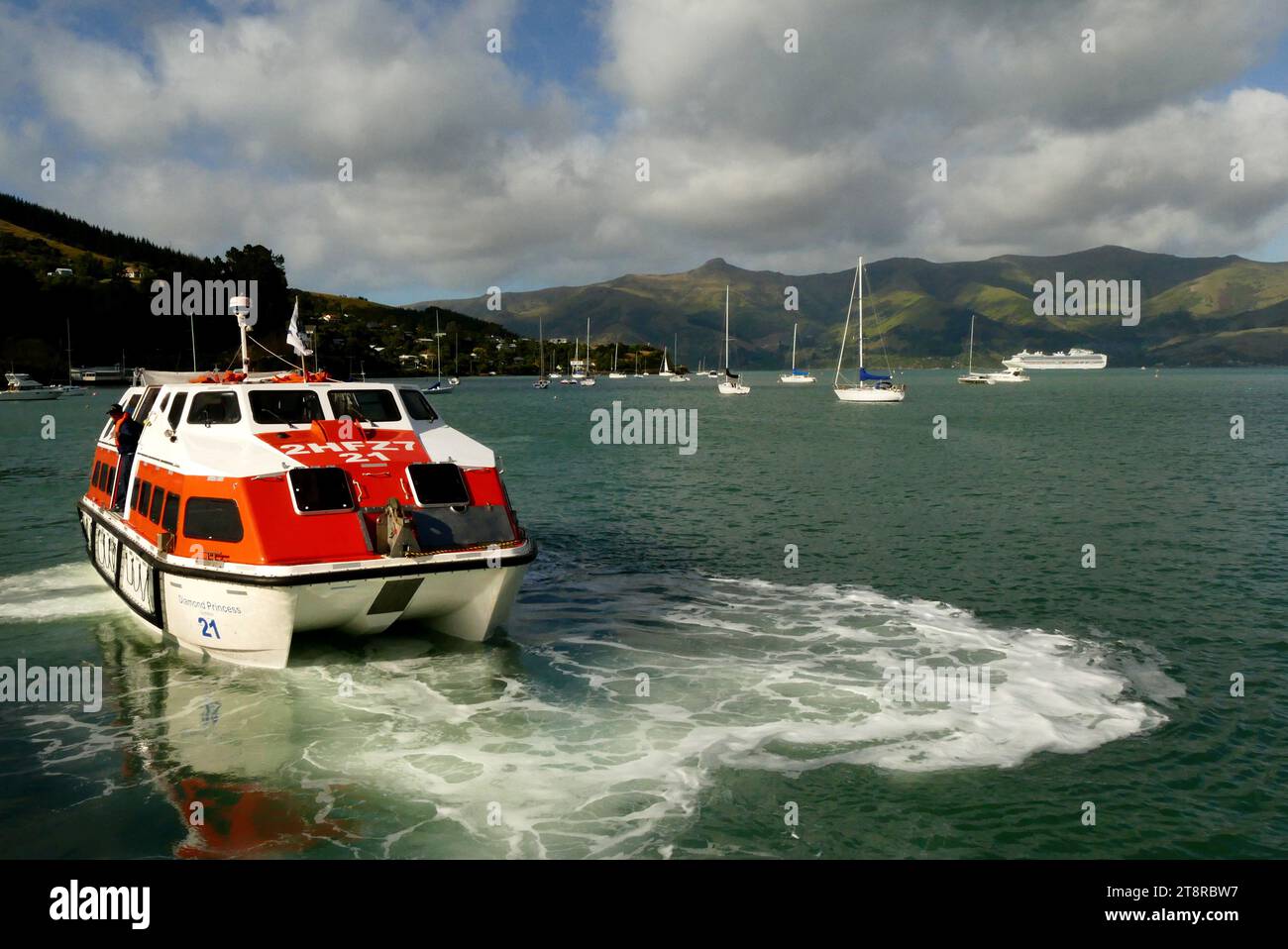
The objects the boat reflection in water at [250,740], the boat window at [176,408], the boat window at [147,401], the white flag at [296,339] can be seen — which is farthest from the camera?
the boat window at [147,401]

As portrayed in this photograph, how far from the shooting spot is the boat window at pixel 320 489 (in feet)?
43.7

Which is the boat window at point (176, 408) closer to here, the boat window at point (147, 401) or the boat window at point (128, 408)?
the boat window at point (147, 401)

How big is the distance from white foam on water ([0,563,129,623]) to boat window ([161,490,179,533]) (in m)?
4.67

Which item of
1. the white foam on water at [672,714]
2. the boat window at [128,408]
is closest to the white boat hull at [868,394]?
the white foam on water at [672,714]

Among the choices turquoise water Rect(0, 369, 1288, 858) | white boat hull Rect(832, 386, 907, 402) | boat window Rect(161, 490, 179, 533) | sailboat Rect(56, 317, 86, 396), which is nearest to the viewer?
turquoise water Rect(0, 369, 1288, 858)

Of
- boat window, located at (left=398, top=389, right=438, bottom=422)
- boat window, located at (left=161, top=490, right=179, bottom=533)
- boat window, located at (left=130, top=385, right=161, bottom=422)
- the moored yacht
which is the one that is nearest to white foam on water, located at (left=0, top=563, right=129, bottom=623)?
boat window, located at (left=130, top=385, right=161, bottom=422)

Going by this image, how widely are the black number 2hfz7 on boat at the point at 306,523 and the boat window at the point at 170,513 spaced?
0.05 m

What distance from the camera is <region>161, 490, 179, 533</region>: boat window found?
46.1 ft

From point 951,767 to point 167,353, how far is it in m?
212

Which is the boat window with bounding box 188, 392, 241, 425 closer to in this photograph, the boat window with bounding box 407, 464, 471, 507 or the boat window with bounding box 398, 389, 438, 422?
the boat window with bounding box 398, 389, 438, 422

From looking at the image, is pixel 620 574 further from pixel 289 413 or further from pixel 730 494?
pixel 730 494

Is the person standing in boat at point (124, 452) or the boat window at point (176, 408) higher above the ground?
the boat window at point (176, 408)

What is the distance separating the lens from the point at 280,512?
42.9ft

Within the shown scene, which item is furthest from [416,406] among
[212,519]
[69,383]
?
[69,383]
